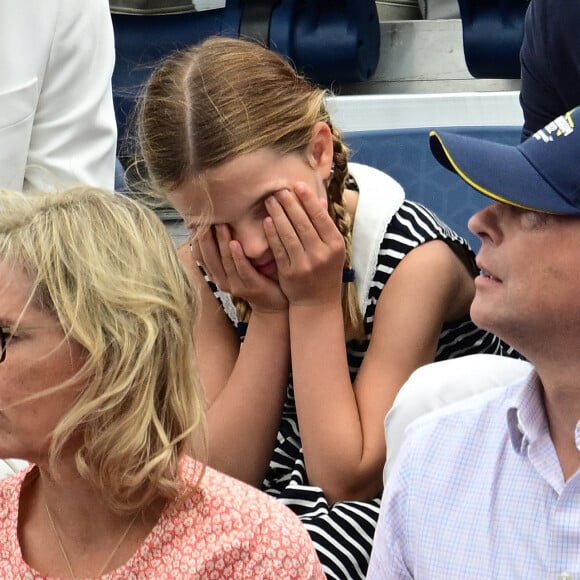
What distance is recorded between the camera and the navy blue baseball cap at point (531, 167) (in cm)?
119

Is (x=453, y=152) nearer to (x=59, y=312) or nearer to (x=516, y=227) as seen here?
(x=516, y=227)

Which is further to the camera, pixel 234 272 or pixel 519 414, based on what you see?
pixel 234 272

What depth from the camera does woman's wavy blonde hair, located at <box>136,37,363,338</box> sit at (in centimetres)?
183

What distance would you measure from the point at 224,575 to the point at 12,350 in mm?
320

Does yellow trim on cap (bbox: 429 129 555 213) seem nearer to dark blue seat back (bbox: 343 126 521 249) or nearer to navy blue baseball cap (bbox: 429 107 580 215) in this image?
navy blue baseball cap (bbox: 429 107 580 215)

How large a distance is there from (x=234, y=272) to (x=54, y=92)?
562 mm

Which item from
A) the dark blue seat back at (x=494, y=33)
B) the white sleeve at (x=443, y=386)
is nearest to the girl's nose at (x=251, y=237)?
the white sleeve at (x=443, y=386)

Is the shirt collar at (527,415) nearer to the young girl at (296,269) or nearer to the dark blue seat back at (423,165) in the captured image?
the young girl at (296,269)

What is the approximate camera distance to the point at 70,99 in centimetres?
221

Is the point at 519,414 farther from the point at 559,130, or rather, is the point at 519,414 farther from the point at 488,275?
the point at 559,130

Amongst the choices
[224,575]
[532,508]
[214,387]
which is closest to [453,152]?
[532,508]

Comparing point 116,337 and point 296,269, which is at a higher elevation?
point 116,337

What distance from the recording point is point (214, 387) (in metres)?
Answer: 1.99

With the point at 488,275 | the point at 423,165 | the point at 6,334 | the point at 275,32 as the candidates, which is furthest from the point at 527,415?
the point at 275,32
